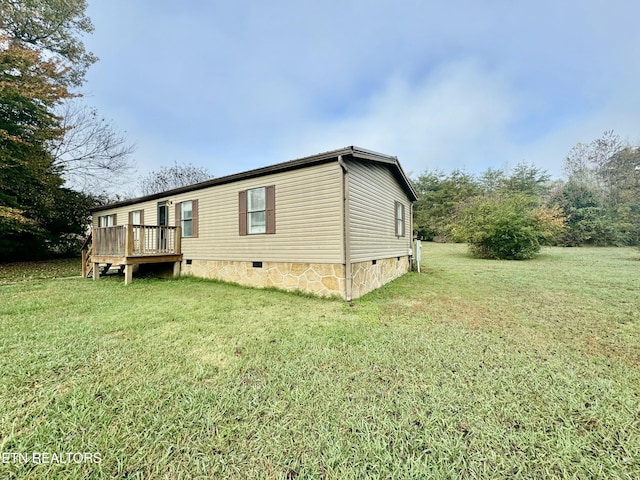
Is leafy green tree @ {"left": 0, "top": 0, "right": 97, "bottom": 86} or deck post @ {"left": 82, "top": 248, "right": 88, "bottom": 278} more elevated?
leafy green tree @ {"left": 0, "top": 0, "right": 97, "bottom": 86}

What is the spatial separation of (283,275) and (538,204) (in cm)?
2426

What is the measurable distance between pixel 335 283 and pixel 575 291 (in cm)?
586

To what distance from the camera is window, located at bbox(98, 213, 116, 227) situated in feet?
41.3

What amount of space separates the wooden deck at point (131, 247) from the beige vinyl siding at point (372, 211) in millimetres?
6669

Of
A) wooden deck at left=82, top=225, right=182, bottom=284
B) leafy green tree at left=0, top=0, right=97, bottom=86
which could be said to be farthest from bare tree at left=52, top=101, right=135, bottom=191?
wooden deck at left=82, top=225, right=182, bottom=284

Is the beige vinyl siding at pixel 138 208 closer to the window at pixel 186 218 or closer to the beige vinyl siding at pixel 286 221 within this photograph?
the window at pixel 186 218

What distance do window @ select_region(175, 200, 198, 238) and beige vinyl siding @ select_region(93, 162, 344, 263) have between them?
0.72 feet

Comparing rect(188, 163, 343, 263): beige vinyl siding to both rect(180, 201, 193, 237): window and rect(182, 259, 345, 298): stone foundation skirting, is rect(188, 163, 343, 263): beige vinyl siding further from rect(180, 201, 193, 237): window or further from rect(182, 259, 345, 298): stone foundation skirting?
rect(180, 201, 193, 237): window

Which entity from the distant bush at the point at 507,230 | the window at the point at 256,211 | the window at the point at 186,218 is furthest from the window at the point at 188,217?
the distant bush at the point at 507,230

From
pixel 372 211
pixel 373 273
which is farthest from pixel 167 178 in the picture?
pixel 373 273

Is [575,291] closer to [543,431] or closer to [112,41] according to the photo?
[543,431]

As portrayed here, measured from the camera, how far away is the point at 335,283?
237 inches

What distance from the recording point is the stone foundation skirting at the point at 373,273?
618 centimetres

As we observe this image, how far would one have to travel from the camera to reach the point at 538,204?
70.4 feet
